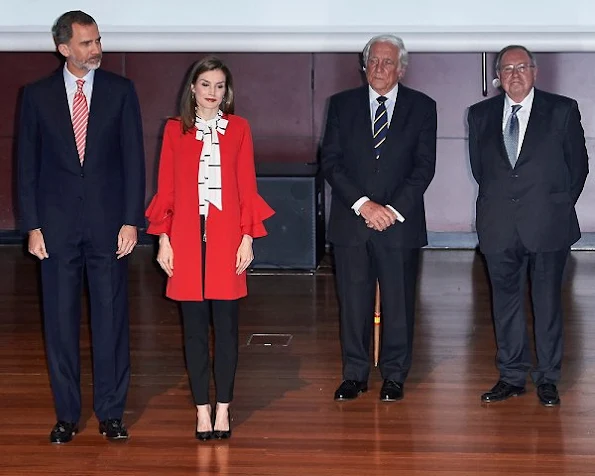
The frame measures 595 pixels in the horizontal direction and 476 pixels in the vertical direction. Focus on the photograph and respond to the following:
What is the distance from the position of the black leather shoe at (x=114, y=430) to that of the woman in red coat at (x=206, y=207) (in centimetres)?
A: 46

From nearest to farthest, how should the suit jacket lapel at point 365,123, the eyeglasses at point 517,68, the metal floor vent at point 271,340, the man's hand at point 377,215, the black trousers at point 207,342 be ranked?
the black trousers at point 207,342
the eyeglasses at point 517,68
the man's hand at point 377,215
the suit jacket lapel at point 365,123
the metal floor vent at point 271,340

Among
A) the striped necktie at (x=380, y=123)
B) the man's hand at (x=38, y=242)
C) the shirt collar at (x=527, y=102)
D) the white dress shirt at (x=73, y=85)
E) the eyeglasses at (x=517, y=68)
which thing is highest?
the eyeglasses at (x=517, y=68)

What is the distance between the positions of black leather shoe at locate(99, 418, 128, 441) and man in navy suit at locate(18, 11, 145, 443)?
364 millimetres

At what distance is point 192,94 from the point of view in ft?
13.8

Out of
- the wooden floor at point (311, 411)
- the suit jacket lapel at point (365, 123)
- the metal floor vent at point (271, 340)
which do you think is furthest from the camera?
the metal floor vent at point (271, 340)

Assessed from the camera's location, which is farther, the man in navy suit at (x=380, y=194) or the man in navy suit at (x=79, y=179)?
the man in navy suit at (x=380, y=194)

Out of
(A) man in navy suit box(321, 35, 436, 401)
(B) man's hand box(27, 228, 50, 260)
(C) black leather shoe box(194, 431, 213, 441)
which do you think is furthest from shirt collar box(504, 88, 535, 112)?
(B) man's hand box(27, 228, 50, 260)

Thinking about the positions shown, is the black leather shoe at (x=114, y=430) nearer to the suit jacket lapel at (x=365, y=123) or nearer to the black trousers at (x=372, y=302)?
the black trousers at (x=372, y=302)

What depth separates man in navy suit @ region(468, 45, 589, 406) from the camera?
467 cm

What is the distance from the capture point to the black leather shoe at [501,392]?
A: 4836mm

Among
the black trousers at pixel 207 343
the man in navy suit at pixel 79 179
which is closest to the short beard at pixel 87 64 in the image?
the man in navy suit at pixel 79 179

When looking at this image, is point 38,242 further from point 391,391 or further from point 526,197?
point 526,197

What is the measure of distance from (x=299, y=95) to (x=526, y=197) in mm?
4018

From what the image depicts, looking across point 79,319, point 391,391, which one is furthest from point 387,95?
point 79,319
